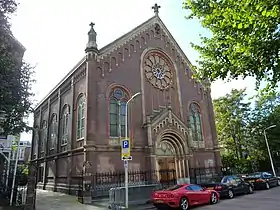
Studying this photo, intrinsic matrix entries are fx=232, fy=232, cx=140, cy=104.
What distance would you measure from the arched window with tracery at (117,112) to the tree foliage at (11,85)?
7265 millimetres

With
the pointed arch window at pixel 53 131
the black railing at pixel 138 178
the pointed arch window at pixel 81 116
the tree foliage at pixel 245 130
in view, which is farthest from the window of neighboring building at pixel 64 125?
the tree foliage at pixel 245 130

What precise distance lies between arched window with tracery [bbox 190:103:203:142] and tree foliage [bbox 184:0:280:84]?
14.4m

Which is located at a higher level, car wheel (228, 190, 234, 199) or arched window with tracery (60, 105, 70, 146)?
arched window with tracery (60, 105, 70, 146)

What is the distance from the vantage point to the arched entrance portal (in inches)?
→ 861

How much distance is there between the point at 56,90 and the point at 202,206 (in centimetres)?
2064

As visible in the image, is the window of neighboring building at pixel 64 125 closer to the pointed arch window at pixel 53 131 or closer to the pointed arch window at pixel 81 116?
the pointed arch window at pixel 53 131

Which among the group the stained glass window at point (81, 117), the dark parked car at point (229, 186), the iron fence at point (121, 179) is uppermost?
the stained glass window at point (81, 117)

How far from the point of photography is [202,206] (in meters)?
13.4

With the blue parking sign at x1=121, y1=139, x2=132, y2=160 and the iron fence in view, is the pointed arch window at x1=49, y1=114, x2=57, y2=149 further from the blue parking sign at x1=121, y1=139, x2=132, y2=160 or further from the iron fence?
the blue parking sign at x1=121, y1=139, x2=132, y2=160

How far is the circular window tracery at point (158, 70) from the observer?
24359 millimetres

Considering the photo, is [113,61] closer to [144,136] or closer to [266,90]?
[144,136]

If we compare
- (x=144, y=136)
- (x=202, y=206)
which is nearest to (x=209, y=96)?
(x=144, y=136)

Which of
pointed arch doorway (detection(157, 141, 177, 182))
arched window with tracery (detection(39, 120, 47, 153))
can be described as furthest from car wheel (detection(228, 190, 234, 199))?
arched window with tracery (detection(39, 120, 47, 153))

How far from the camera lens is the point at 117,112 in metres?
20.7
